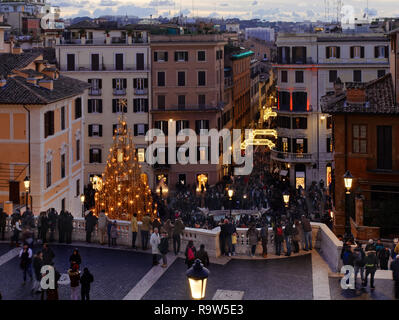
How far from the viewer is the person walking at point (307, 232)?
25.8 metres

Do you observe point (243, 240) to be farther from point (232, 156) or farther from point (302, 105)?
point (232, 156)

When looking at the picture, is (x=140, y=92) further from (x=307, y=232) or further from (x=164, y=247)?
(x=164, y=247)

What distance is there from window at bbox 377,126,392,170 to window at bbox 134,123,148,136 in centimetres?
3681

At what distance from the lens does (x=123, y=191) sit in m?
32.5

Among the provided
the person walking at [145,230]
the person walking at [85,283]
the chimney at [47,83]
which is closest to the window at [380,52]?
the chimney at [47,83]

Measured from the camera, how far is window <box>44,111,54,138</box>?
128ft

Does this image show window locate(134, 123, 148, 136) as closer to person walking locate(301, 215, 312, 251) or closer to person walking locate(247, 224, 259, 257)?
person walking locate(301, 215, 312, 251)

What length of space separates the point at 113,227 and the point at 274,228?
6044 mm

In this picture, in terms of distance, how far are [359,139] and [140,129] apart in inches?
1432

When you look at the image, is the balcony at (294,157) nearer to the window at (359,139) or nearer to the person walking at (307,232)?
the window at (359,139)

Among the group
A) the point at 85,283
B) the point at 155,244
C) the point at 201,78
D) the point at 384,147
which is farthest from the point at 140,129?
the point at 85,283

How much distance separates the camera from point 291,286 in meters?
22.3

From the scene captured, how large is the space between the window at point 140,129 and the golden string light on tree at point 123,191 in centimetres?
3341
